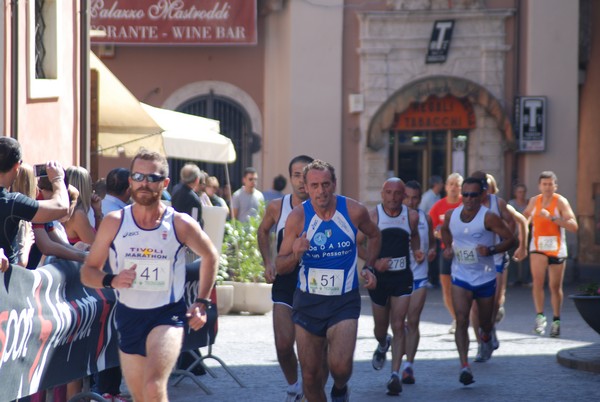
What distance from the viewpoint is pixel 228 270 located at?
1673cm

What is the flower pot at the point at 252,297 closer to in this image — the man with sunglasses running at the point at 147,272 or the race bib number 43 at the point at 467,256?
the race bib number 43 at the point at 467,256

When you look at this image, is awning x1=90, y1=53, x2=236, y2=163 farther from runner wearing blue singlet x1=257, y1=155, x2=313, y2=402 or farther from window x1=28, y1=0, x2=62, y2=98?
runner wearing blue singlet x1=257, y1=155, x2=313, y2=402

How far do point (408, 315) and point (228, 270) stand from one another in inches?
229

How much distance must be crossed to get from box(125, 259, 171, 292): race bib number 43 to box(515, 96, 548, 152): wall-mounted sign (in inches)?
697

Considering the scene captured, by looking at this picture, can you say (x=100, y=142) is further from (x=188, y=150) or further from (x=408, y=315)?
(x=408, y=315)

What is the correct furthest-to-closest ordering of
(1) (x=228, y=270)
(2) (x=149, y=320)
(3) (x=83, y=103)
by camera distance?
(1) (x=228, y=270) → (3) (x=83, y=103) → (2) (x=149, y=320)

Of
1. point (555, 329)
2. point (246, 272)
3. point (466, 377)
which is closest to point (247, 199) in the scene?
point (246, 272)

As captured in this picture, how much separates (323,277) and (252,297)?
8513mm

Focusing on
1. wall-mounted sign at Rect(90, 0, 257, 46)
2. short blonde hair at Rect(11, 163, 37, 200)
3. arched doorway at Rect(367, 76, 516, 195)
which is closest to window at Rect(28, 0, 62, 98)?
short blonde hair at Rect(11, 163, 37, 200)

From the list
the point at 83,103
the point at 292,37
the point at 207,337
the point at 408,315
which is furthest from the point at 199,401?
the point at 292,37

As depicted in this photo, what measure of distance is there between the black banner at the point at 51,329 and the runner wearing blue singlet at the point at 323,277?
1354mm

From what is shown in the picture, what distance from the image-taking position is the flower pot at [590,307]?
1180cm

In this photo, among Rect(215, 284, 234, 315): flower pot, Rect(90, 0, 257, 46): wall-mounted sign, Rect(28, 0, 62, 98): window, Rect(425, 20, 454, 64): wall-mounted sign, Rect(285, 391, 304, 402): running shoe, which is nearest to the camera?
Rect(285, 391, 304, 402): running shoe

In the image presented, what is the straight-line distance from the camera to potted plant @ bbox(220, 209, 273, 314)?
1658 cm
